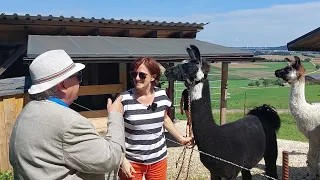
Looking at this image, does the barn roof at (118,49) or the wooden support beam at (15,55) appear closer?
the barn roof at (118,49)

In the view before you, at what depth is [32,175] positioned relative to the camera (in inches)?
68.0

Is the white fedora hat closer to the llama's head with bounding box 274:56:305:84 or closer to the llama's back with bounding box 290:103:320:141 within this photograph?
the llama's head with bounding box 274:56:305:84

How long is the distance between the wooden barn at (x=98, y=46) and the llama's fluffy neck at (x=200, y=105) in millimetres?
2842

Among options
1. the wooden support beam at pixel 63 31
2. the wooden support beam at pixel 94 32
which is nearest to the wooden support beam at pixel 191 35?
the wooden support beam at pixel 94 32

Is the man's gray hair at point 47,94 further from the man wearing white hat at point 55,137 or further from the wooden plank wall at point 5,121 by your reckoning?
the wooden plank wall at point 5,121

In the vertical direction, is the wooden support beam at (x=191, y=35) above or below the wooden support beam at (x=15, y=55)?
above

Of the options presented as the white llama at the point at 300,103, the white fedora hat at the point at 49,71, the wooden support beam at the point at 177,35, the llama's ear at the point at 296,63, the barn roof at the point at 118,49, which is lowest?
the white llama at the point at 300,103

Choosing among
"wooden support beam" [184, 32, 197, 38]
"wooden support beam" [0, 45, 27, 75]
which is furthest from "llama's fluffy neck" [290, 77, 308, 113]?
"wooden support beam" [184, 32, 197, 38]

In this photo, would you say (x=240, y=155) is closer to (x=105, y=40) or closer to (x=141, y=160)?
(x=141, y=160)

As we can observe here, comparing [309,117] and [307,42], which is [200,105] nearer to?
[309,117]

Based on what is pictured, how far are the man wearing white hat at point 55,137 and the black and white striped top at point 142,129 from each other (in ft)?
3.47

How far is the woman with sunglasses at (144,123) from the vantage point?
2920 mm

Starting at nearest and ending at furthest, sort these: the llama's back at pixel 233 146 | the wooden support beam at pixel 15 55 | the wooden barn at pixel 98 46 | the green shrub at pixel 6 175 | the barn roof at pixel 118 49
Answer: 1. the llama's back at pixel 233 146
2. the green shrub at pixel 6 175
3. the barn roof at pixel 118 49
4. the wooden barn at pixel 98 46
5. the wooden support beam at pixel 15 55

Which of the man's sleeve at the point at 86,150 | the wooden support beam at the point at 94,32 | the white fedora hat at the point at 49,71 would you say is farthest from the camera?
the wooden support beam at the point at 94,32
